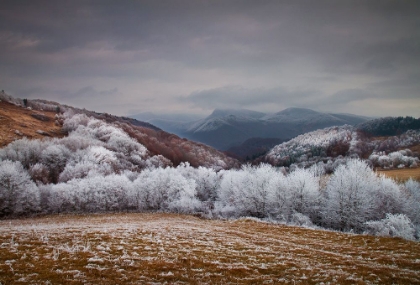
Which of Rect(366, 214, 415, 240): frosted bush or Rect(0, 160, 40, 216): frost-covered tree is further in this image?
Rect(0, 160, 40, 216): frost-covered tree

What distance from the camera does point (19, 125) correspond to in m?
150

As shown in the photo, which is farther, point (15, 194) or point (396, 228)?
point (15, 194)

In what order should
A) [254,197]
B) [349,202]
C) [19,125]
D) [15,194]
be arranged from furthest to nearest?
1. [19,125]
2. [254,197]
3. [15,194]
4. [349,202]

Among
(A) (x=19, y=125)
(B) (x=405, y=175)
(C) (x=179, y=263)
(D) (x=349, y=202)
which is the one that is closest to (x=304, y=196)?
(D) (x=349, y=202)

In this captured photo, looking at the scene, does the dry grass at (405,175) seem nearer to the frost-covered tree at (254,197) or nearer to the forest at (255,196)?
the forest at (255,196)

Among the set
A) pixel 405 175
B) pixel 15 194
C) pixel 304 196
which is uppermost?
pixel 405 175

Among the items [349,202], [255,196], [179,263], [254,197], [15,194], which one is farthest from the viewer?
[254,197]

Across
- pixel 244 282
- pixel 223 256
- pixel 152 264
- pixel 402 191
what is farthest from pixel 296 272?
pixel 402 191

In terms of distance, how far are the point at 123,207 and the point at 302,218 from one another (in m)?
60.2

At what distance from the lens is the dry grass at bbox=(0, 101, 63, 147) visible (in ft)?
435

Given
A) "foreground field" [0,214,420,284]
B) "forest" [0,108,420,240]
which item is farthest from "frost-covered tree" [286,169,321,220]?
"foreground field" [0,214,420,284]

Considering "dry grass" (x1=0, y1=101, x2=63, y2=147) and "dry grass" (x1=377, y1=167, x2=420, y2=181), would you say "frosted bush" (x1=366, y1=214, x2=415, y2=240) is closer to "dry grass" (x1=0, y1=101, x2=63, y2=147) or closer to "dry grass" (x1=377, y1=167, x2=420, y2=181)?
"dry grass" (x1=377, y1=167, x2=420, y2=181)

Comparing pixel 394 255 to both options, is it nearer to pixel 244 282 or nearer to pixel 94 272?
pixel 244 282

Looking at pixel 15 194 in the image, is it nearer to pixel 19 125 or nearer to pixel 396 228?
pixel 396 228
